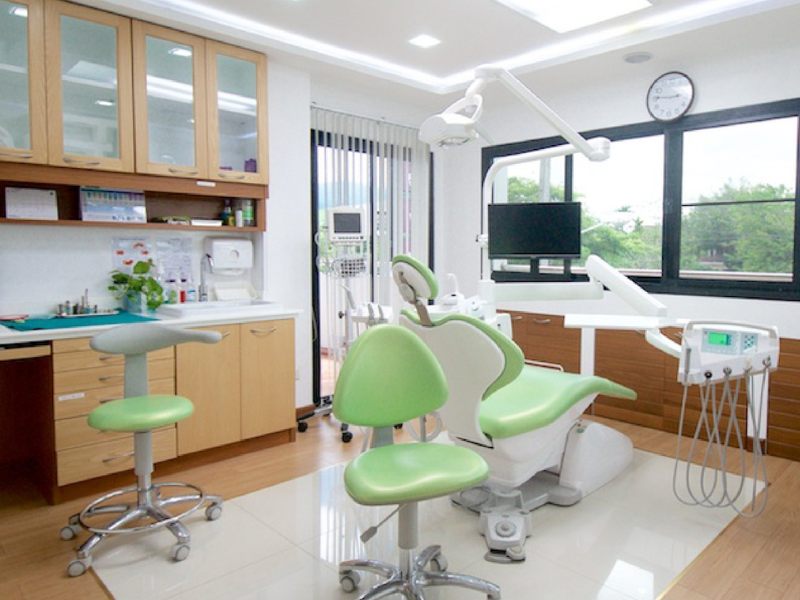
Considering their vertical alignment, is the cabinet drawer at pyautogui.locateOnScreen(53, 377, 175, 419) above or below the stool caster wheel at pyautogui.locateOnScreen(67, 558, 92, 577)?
above

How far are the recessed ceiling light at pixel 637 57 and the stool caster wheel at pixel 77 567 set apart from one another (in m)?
4.10

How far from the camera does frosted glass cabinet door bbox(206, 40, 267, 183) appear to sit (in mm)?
3496

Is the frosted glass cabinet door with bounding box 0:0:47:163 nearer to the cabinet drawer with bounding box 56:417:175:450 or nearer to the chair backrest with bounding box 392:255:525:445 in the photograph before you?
the cabinet drawer with bounding box 56:417:175:450

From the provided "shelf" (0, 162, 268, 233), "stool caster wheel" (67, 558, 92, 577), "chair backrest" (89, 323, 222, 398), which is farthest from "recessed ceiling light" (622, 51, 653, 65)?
"stool caster wheel" (67, 558, 92, 577)

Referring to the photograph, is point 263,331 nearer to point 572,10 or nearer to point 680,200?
point 572,10

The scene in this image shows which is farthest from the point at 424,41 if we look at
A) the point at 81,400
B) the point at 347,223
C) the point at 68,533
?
the point at 68,533

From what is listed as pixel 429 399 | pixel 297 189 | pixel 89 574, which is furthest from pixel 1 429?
pixel 429 399

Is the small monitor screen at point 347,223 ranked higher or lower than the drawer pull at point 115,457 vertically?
higher

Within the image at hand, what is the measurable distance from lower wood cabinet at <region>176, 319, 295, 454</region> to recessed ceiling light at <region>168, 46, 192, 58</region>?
1605 mm

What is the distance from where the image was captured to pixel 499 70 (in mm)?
2750

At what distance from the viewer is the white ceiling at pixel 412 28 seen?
10.5 feet

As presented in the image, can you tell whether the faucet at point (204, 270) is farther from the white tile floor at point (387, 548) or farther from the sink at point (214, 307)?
the white tile floor at point (387, 548)

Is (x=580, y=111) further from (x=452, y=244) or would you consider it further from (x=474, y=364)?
(x=474, y=364)

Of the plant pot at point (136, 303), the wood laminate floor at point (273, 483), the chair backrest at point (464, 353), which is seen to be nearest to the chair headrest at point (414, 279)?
the chair backrest at point (464, 353)
